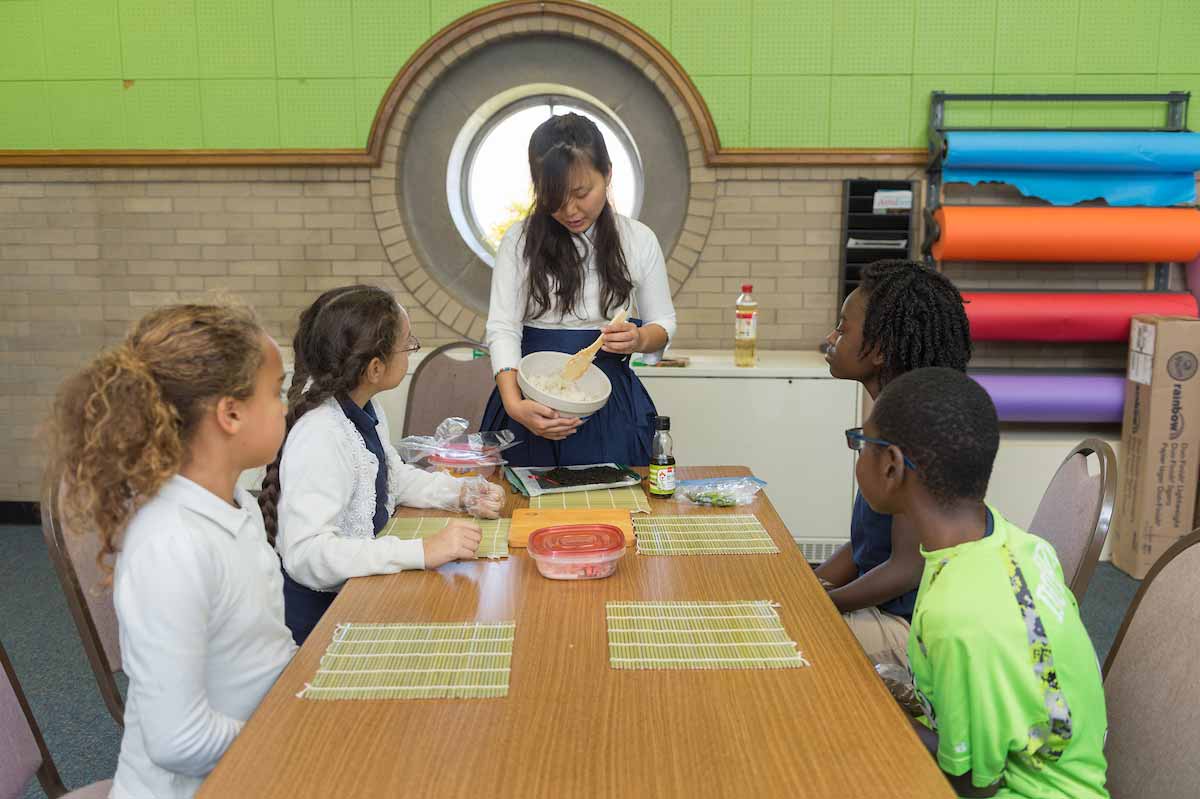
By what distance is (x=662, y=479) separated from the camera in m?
2.19

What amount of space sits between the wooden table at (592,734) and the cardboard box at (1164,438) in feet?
9.42

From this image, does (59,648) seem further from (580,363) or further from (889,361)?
(889,361)

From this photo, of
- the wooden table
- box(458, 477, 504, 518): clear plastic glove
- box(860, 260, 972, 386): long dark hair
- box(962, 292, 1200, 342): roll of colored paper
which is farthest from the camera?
box(962, 292, 1200, 342): roll of colored paper

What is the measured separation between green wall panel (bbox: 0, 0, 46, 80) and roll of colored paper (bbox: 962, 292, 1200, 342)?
13.6 feet

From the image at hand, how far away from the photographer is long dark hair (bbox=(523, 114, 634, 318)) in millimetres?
2406

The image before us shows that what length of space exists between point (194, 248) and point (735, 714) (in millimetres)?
3939

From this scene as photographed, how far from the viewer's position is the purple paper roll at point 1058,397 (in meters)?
4.01

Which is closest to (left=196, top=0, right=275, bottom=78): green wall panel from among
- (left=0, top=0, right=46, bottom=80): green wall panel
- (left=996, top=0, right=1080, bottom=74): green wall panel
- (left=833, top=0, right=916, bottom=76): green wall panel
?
(left=0, top=0, right=46, bottom=80): green wall panel

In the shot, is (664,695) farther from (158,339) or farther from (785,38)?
(785,38)

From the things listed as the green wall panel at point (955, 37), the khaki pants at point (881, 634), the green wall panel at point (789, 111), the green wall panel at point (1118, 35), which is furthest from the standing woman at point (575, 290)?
the green wall panel at point (1118, 35)

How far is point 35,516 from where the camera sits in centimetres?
462

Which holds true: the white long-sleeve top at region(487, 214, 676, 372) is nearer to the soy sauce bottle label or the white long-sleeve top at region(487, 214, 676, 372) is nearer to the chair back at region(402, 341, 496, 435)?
the soy sauce bottle label

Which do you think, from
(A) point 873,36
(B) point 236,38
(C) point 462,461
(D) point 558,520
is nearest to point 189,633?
(D) point 558,520

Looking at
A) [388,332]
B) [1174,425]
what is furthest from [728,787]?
[1174,425]
